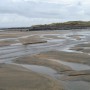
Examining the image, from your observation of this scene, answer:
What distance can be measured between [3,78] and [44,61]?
268 inches

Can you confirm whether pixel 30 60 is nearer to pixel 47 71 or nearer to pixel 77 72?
pixel 47 71

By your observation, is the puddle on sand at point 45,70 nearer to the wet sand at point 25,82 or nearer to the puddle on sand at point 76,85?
the wet sand at point 25,82

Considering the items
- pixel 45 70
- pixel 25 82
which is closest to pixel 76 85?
pixel 25 82

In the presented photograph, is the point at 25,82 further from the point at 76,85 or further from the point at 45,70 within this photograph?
the point at 45,70

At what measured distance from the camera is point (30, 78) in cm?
1307

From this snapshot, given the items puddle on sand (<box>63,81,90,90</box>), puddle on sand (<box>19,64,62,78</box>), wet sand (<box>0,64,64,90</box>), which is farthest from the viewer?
puddle on sand (<box>19,64,62,78</box>)

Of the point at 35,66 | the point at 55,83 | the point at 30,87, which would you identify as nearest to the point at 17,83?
the point at 30,87

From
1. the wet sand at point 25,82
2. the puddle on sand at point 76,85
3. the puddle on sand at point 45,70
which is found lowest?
the puddle on sand at point 45,70

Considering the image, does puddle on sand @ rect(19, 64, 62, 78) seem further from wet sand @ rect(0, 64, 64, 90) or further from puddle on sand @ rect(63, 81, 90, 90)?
puddle on sand @ rect(63, 81, 90, 90)

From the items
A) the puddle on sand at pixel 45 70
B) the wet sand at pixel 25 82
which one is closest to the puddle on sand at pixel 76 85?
the wet sand at pixel 25 82

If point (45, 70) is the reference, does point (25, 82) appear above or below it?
above

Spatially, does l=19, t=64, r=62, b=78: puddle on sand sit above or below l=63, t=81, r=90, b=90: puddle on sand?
below

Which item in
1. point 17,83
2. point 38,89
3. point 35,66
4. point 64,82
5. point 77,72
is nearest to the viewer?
point 38,89

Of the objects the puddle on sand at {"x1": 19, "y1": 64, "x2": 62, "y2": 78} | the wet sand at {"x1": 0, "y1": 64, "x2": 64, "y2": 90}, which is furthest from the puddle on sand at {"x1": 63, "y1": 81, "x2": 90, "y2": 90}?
the puddle on sand at {"x1": 19, "y1": 64, "x2": 62, "y2": 78}
